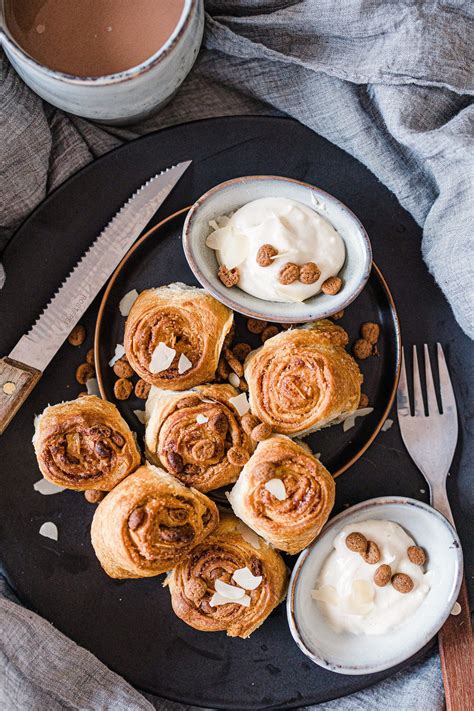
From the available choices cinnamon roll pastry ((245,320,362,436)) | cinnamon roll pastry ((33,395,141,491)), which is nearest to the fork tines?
cinnamon roll pastry ((245,320,362,436))

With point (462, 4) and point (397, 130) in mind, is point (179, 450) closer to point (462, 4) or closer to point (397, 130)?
point (397, 130)

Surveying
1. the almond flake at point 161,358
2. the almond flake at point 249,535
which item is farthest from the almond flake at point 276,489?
the almond flake at point 161,358

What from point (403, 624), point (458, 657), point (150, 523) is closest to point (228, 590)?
point (150, 523)

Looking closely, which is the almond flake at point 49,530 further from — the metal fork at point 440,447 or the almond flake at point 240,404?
the metal fork at point 440,447

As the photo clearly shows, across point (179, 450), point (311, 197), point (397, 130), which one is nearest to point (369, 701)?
point (179, 450)

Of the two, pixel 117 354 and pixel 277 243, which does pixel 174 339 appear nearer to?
pixel 117 354

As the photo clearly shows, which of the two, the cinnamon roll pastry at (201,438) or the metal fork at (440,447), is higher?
the cinnamon roll pastry at (201,438)
